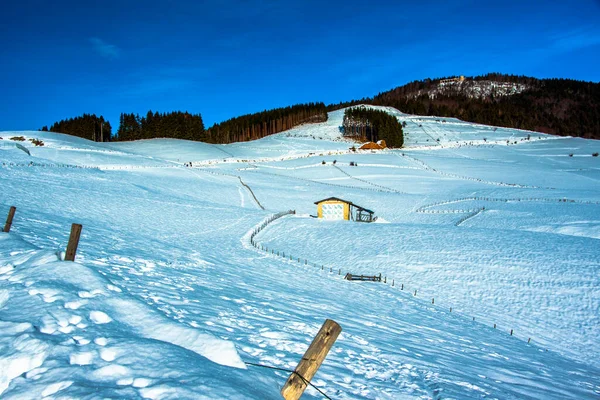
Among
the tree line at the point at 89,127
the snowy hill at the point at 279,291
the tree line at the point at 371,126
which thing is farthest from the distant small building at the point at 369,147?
the tree line at the point at 89,127

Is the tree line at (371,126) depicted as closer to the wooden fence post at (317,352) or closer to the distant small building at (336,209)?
the distant small building at (336,209)

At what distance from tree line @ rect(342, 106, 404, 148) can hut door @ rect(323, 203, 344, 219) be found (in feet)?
311

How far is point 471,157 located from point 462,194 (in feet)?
186

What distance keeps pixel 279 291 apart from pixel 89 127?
519 ft

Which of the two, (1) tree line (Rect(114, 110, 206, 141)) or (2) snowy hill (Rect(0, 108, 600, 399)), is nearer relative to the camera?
(2) snowy hill (Rect(0, 108, 600, 399))

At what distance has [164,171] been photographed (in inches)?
2854

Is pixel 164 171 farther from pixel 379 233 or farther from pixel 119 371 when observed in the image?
pixel 119 371

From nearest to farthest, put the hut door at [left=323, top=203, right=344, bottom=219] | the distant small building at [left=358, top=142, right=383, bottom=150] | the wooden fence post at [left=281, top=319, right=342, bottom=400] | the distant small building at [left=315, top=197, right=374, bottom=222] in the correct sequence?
the wooden fence post at [left=281, top=319, right=342, bottom=400]
the distant small building at [left=315, top=197, right=374, bottom=222]
the hut door at [left=323, top=203, right=344, bottom=219]
the distant small building at [left=358, top=142, right=383, bottom=150]

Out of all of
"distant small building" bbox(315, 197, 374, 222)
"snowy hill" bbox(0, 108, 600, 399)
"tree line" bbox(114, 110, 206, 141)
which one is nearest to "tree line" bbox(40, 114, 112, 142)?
"tree line" bbox(114, 110, 206, 141)

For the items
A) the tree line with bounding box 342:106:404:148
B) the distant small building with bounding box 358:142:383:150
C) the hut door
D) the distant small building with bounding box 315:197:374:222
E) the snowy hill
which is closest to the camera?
the snowy hill

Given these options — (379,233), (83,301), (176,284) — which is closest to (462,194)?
(379,233)

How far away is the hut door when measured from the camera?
48.6 meters

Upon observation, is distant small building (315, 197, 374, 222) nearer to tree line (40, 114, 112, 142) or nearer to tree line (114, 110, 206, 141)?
tree line (114, 110, 206, 141)

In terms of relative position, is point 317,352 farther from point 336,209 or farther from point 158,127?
point 158,127
